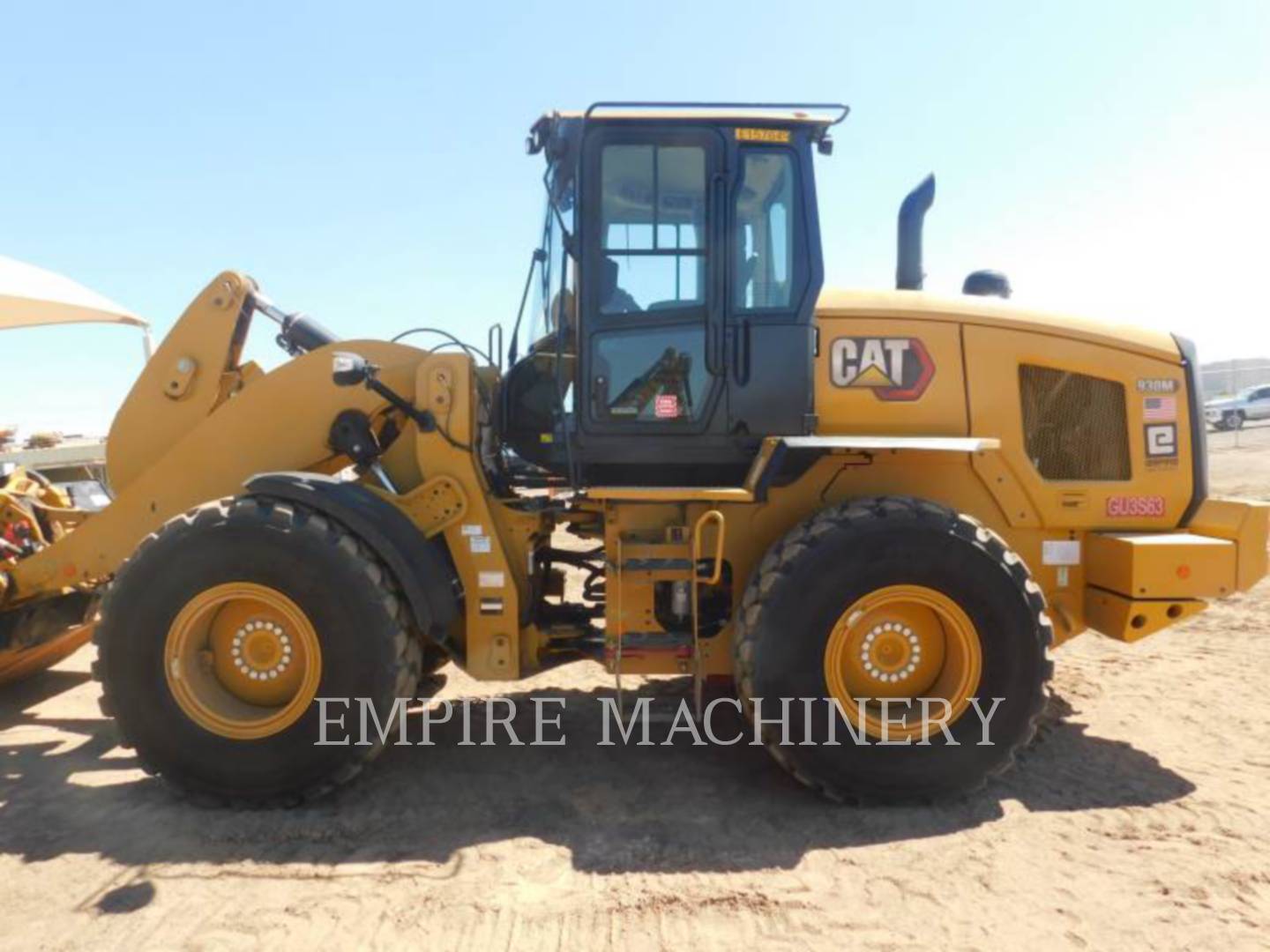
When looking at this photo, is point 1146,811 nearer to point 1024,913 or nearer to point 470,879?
point 1024,913

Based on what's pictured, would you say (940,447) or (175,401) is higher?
(175,401)

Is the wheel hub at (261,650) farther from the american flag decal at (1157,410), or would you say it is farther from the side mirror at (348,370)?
the american flag decal at (1157,410)

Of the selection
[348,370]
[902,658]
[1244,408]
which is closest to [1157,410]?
[902,658]

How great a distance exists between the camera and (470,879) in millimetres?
3070

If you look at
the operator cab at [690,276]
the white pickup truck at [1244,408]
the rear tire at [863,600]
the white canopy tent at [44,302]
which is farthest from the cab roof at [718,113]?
the white pickup truck at [1244,408]

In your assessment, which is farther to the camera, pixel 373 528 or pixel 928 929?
pixel 373 528

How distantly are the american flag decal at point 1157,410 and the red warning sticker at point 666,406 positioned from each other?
7.77 feet

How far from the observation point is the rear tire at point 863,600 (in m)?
3.59

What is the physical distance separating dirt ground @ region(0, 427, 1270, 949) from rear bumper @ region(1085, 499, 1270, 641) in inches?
29.6

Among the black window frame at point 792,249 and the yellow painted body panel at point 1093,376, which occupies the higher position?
the black window frame at point 792,249

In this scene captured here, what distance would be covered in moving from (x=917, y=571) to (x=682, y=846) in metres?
1.51

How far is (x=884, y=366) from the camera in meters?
4.00

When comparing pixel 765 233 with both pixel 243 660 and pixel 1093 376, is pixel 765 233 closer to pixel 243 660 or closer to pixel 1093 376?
pixel 1093 376

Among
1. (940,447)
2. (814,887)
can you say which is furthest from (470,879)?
(940,447)
